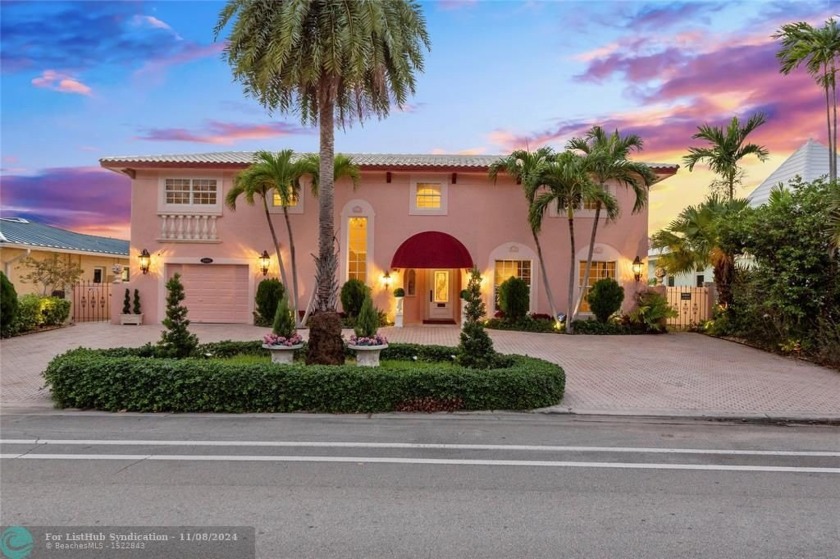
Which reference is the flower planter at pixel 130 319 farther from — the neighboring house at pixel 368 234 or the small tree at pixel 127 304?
the neighboring house at pixel 368 234

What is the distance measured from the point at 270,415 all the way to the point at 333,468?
8.70ft

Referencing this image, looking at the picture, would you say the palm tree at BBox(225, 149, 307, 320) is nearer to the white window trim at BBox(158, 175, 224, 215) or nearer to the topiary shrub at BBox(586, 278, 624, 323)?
the white window trim at BBox(158, 175, 224, 215)

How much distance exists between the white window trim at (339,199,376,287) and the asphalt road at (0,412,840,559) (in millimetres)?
12035

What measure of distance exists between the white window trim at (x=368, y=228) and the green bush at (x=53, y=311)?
32.5 feet

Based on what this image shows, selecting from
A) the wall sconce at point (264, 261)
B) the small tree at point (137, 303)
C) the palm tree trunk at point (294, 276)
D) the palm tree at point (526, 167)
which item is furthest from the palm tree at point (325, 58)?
the small tree at point (137, 303)

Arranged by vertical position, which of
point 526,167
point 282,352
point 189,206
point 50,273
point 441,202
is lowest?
point 282,352

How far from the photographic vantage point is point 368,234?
19.5 m

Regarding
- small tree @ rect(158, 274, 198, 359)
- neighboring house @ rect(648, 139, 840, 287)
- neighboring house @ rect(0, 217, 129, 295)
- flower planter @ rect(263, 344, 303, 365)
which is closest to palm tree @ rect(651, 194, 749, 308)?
neighboring house @ rect(648, 139, 840, 287)

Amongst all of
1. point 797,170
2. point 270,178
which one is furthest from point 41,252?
point 797,170

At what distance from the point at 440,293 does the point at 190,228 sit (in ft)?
32.0

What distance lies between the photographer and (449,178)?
64.0 feet

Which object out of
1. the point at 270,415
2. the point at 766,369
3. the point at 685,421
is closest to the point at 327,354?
the point at 270,415

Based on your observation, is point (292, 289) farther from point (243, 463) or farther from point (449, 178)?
point (243, 463)

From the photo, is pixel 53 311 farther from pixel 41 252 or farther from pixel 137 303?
pixel 41 252
